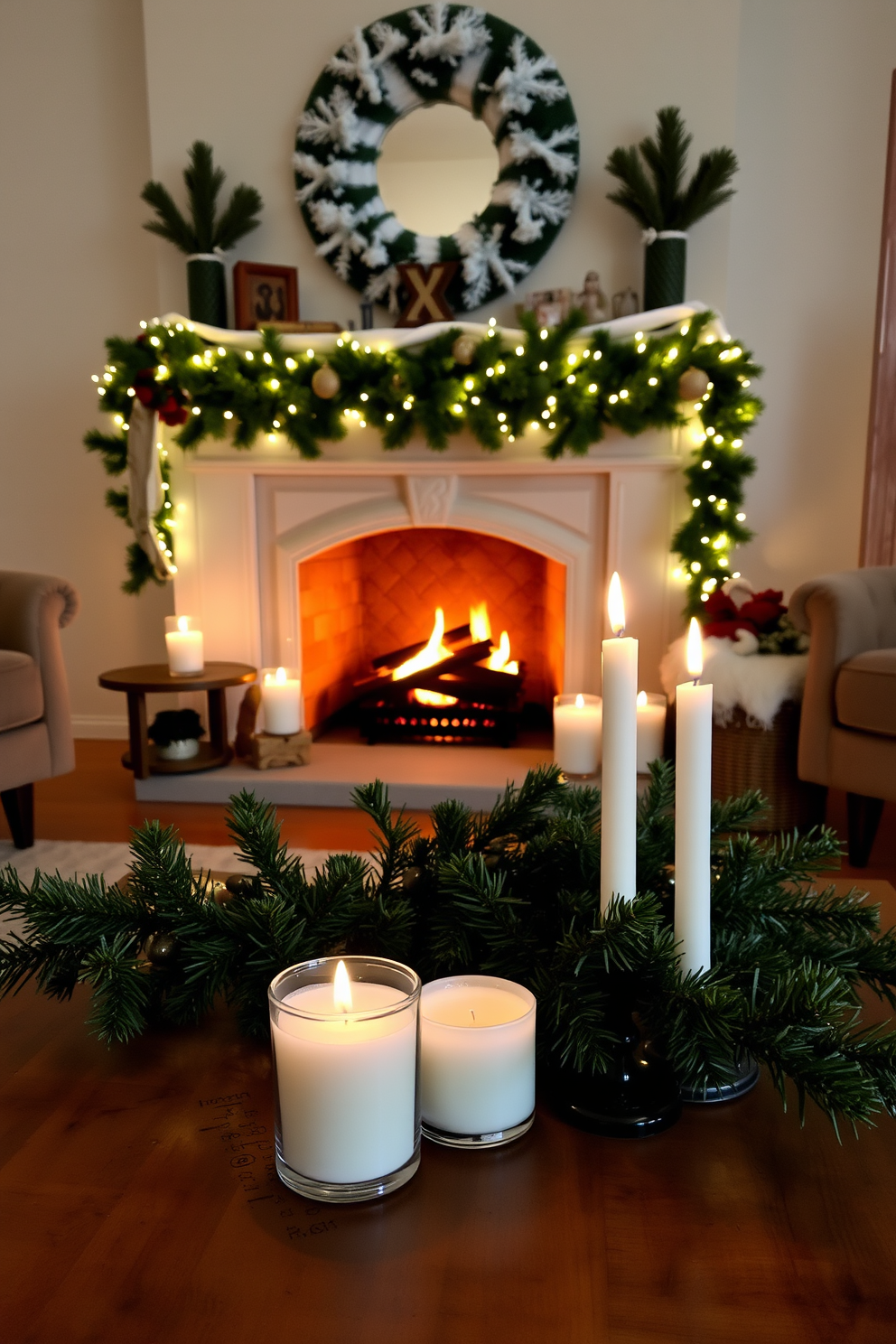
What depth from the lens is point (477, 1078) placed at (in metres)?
0.59

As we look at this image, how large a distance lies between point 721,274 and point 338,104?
1.28 m

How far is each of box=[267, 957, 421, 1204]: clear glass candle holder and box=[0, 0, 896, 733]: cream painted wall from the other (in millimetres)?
2966

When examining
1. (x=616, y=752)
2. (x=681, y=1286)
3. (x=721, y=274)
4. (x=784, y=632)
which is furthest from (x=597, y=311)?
(x=681, y=1286)

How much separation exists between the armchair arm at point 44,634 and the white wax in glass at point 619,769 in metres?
2.20

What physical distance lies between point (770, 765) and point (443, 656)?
1197 millimetres

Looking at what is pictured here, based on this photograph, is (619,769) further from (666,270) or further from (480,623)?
(480,623)

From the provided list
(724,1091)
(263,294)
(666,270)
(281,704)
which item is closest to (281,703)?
(281,704)

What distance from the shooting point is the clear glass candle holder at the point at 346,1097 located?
54 centimetres

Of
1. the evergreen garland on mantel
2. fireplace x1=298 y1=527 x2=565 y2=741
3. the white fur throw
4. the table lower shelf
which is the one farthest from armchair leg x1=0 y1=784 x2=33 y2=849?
the evergreen garland on mantel

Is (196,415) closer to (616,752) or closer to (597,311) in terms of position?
(597,311)

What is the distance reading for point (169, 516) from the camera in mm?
3176

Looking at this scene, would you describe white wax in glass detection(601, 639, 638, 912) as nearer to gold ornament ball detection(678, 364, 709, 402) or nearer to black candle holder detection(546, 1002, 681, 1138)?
black candle holder detection(546, 1002, 681, 1138)

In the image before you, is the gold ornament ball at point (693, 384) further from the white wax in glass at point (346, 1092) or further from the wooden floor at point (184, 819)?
the white wax in glass at point (346, 1092)

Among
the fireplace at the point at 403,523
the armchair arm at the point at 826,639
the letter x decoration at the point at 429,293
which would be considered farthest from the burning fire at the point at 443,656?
the armchair arm at the point at 826,639
